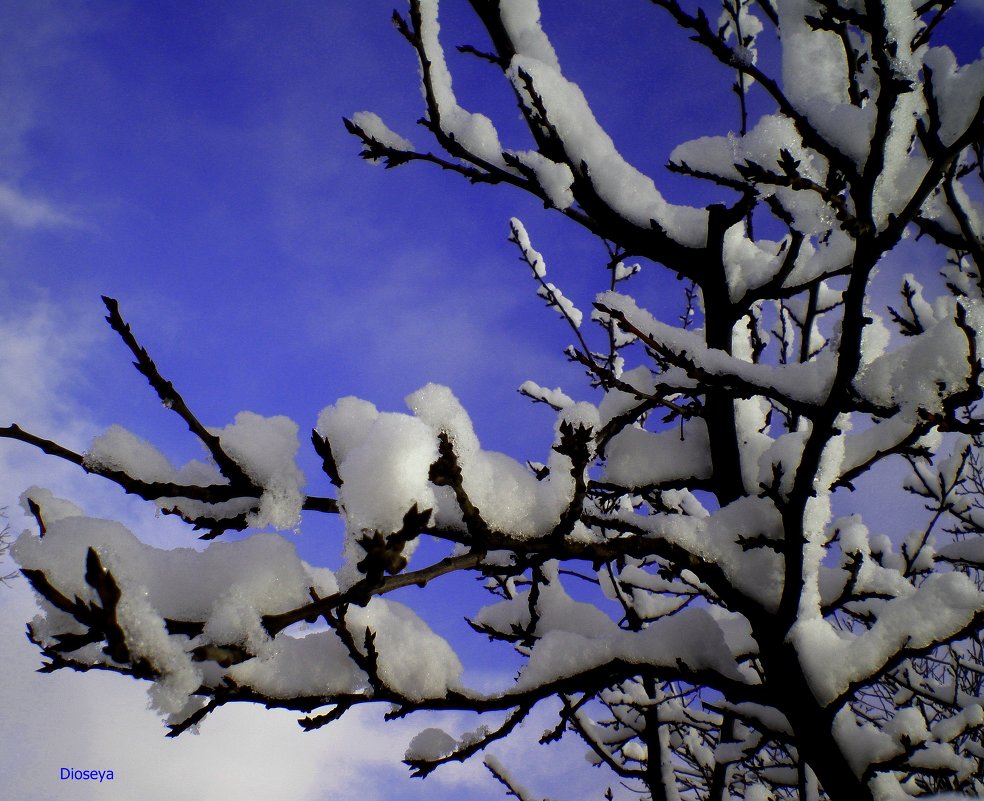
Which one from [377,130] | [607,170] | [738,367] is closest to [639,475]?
[738,367]

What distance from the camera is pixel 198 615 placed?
105 centimetres

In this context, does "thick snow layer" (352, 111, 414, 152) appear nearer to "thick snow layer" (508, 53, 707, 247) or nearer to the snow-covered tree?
the snow-covered tree

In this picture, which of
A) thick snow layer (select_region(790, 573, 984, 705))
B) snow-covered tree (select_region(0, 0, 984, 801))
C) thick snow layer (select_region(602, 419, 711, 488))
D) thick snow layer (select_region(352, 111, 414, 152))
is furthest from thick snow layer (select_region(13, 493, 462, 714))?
thick snow layer (select_region(352, 111, 414, 152))

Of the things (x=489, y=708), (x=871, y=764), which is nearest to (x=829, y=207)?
(x=489, y=708)

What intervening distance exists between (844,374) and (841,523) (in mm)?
3440

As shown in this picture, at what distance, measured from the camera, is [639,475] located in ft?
7.34

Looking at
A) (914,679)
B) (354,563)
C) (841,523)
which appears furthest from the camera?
(914,679)

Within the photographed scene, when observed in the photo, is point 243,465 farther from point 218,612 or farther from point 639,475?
point 639,475

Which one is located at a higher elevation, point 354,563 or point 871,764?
point 354,563

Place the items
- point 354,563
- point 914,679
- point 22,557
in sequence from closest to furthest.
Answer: point 22,557 < point 354,563 < point 914,679

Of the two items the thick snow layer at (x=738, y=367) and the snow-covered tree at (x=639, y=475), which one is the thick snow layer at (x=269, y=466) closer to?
the snow-covered tree at (x=639, y=475)

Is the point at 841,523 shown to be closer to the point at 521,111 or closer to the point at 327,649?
the point at 521,111

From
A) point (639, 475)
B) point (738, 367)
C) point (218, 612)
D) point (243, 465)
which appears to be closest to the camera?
point (218, 612)

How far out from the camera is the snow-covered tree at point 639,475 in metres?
1.02
